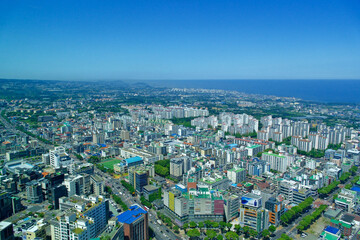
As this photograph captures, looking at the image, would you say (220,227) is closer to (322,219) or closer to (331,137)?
(322,219)

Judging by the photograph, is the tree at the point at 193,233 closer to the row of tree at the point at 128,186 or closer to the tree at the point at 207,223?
the tree at the point at 207,223

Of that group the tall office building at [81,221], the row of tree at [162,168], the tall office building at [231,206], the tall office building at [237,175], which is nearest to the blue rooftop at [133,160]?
the row of tree at [162,168]

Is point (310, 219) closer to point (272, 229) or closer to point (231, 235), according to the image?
point (272, 229)

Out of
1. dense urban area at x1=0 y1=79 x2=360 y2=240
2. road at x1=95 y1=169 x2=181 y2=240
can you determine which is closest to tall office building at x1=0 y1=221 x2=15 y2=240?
dense urban area at x1=0 y1=79 x2=360 y2=240

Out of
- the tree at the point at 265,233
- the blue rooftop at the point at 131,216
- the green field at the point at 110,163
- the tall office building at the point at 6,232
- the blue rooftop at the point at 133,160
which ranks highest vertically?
the tall office building at the point at 6,232

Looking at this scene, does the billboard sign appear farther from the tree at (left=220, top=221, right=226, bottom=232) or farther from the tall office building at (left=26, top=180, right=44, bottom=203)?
the tall office building at (left=26, top=180, right=44, bottom=203)
